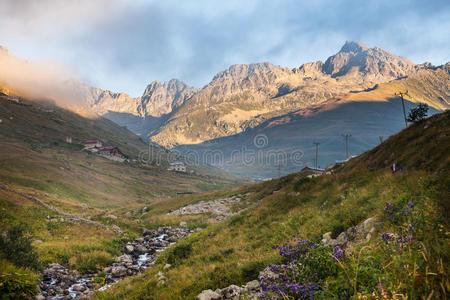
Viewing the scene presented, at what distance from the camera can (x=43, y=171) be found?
6625 cm

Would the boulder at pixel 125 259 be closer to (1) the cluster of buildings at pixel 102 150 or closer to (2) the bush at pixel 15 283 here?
(2) the bush at pixel 15 283

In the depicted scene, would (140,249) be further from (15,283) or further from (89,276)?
(15,283)

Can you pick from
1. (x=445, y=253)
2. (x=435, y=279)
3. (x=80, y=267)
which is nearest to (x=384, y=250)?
(x=445, y=253)

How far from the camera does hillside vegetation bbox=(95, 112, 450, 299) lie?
3994mm

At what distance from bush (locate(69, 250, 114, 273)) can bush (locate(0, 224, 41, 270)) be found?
3.02m

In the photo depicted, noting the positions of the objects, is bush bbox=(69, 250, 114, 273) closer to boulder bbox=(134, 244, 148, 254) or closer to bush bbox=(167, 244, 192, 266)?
boulder bbox=(134, 244, 148, 254)

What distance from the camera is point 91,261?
18.2 m

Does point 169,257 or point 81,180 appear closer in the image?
point 169,257

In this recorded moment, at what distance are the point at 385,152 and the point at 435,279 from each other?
33605 mm

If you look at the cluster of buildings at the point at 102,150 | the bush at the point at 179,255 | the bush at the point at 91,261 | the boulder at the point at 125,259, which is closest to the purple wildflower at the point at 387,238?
the bush at the point at 179,255

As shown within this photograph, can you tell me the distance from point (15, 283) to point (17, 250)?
4201 mm

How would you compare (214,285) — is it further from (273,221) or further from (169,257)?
(273,221)

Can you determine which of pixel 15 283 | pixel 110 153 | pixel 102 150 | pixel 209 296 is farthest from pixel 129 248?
pixel 110 153

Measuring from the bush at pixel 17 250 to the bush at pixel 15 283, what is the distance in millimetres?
1452
